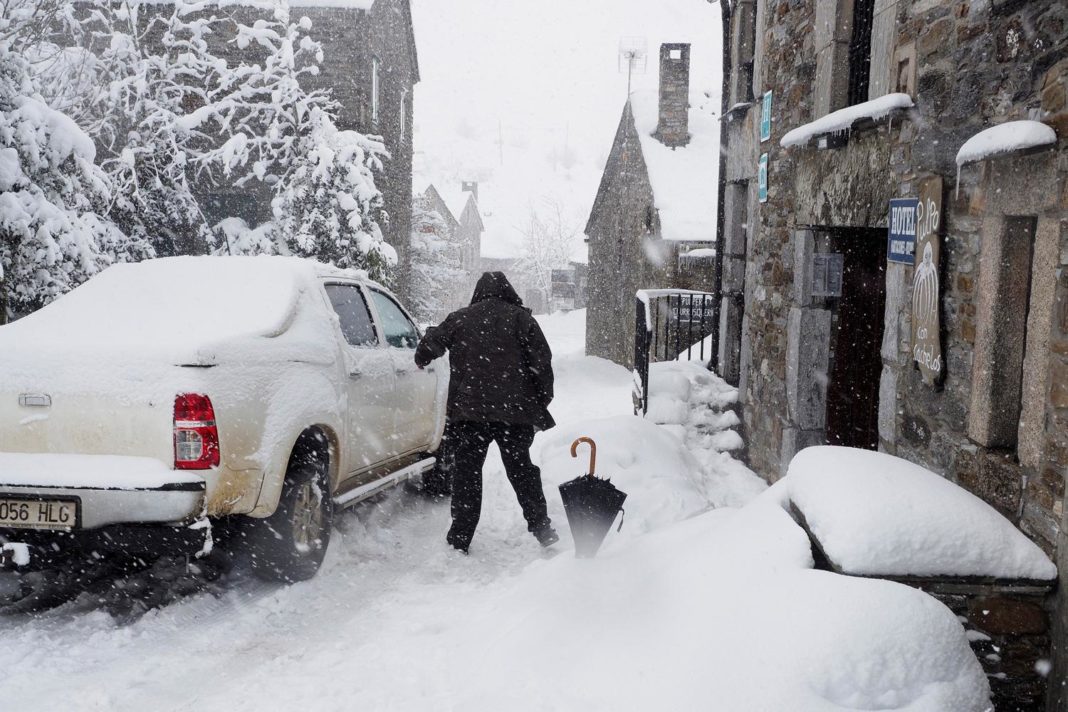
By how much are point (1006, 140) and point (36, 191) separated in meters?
8.33

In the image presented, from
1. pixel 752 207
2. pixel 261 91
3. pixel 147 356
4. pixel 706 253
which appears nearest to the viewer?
pixel 147 356

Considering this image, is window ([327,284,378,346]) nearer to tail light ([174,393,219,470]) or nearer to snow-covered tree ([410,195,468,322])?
tail light ([174,393,219,470])

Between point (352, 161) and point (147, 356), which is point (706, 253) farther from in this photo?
point (147, 356)

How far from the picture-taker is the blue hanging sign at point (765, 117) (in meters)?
7.47

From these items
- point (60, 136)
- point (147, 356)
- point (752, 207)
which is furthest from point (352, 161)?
point (147, 356)

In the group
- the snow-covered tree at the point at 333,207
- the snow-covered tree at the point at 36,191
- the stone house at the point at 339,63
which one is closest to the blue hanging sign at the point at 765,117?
the snow-covered tree at the point at 36,191

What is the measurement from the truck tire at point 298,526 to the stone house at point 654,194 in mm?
13661

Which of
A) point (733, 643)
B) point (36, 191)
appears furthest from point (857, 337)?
point (36, 191)

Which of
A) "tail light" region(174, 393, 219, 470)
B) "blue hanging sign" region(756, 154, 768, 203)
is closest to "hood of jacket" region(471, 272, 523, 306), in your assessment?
"tail light" region(174, 393, 219, 470)

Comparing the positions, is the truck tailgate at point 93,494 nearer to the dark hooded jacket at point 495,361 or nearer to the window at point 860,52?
the dark hooded jacket at point 495,361

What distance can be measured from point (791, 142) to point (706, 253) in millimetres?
11711

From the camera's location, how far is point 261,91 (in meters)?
14.6

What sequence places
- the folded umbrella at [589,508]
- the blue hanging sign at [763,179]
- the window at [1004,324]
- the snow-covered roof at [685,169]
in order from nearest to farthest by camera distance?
1. the window at [1004,324]
2. the folded umbrella at [589,508]
3. the blue hanging sign at [763,179]
4. the snow-covered roof at [685,169]

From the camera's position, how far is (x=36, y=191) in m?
8.49
